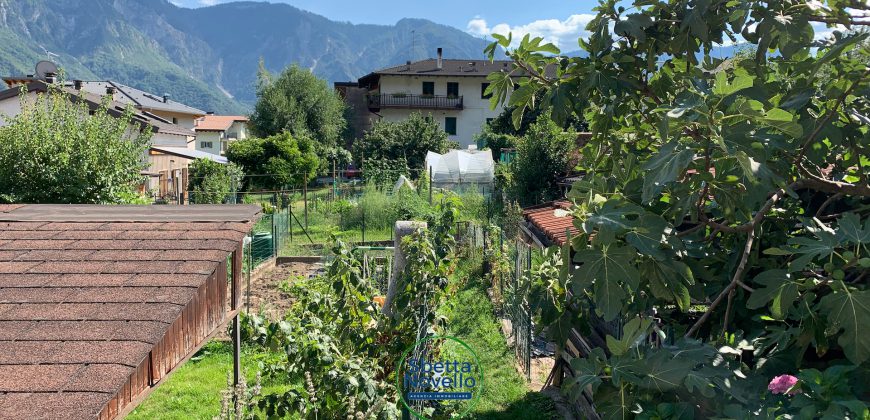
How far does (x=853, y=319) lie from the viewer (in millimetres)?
2000

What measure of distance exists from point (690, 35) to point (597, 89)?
0.52 meters

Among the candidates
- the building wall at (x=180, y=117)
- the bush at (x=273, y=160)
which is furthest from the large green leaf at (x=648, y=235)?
the building wall at (x=180, y=117)

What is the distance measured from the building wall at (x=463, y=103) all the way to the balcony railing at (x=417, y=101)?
46cm

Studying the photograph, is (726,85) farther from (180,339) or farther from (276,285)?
(276,285)

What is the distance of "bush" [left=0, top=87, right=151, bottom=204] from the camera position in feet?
36.2

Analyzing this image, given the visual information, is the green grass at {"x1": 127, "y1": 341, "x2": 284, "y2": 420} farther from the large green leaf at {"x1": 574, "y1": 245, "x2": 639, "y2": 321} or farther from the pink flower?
the pink flower

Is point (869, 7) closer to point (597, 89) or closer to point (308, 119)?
point (597, 89)

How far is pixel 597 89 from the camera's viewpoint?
123 inches

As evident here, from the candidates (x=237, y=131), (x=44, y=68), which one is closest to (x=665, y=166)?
(x=44, y=68)

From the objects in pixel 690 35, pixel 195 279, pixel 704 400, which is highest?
pixel 690 35

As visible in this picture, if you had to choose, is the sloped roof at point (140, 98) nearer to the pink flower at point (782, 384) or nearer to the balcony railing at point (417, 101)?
the balcony railing at point (417, 101)

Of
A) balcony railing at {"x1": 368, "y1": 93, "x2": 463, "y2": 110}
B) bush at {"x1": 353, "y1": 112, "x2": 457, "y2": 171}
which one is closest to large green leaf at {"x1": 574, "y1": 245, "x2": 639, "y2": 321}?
bush at {"x1": 353, "y1": 112, "x2": 457, "y2": 171}

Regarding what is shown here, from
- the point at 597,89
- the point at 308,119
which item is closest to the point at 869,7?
the point at 597,89

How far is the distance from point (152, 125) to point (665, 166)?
19143 millimetres
